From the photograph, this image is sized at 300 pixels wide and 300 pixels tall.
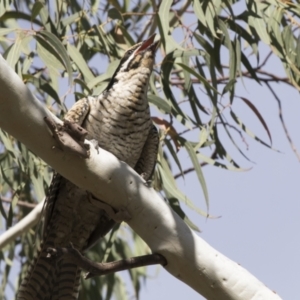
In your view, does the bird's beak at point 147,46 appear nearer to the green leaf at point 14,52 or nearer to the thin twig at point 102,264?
the green leaf at point 14,52

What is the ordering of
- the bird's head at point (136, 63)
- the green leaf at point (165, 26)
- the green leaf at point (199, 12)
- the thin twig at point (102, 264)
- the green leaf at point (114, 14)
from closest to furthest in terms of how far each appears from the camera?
the thin twig at point (102, 264), the green leaf at point (165, 26), the green leaf at point (199, 12), the bird's head at point (136, 63), the green leaf at point (114, 14)

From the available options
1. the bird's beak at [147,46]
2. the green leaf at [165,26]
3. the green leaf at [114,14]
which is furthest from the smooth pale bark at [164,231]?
Answer: the green leaf at [114,14]

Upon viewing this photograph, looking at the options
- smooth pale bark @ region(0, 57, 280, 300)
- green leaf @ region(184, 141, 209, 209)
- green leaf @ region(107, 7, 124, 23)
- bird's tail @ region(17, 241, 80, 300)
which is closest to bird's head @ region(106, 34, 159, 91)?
green leaf @ region(107, 7, 124, 23)

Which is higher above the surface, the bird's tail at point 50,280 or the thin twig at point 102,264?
the bird's tail at point 50,280

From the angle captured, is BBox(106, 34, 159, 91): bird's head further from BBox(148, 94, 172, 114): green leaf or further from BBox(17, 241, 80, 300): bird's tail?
BBox(17, 241, 80, 300): bird's tail

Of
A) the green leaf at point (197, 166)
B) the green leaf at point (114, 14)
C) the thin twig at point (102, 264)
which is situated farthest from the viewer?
the green leaf at point (114, 14)

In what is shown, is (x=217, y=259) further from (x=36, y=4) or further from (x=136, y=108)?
(x=36, y=4)

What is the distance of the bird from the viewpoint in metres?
3.14

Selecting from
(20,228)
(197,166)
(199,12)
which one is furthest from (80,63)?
(20,228)

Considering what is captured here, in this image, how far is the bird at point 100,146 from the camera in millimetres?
3145

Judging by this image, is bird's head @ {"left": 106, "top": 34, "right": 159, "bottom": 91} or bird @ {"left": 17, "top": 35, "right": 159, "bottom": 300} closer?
bird @ {"left": 17, "top": 35, "right": 159, "bottom": 300}

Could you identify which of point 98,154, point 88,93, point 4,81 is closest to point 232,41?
point 88,93

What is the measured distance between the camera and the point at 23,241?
4.64 metres

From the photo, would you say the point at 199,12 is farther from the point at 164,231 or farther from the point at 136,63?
the point at 164,231
